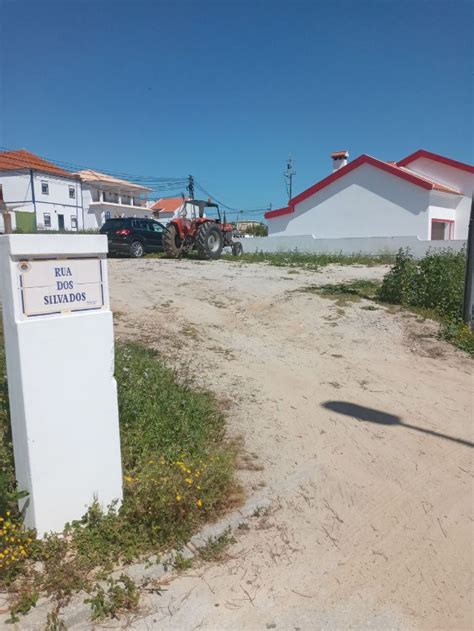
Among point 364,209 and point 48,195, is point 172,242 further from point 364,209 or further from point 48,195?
point 48,195

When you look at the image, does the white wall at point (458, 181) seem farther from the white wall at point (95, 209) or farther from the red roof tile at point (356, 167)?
the white wall at point (95, 209)

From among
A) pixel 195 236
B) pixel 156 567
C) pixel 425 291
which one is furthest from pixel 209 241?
pixel 156 567

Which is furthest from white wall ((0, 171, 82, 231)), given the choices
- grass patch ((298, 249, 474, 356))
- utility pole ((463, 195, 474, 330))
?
utility pole ((463, 195, 474, 330))

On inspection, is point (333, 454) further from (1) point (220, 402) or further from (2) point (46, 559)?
(2) point (46, 559)

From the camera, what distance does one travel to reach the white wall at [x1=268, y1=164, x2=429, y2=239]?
26.2m

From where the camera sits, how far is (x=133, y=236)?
64.4 feet

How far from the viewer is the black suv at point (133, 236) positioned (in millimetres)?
19453

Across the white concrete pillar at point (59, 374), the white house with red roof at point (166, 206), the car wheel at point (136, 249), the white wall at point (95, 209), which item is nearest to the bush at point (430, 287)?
the white concrete pillar at point (59, 374)

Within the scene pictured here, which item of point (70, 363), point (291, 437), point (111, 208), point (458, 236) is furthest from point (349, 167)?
point (111, 208)

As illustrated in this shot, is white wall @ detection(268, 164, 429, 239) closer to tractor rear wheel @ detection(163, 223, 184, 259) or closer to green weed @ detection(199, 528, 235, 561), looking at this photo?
tractor rear wheel @ detection(163, 223, 184, 259)

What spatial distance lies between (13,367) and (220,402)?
8.99 feet

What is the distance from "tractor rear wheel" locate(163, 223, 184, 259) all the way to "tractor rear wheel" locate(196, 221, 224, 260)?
2.47 feet

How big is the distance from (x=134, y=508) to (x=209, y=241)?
15.7m

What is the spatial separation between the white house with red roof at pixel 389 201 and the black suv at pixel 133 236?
11830 mm
